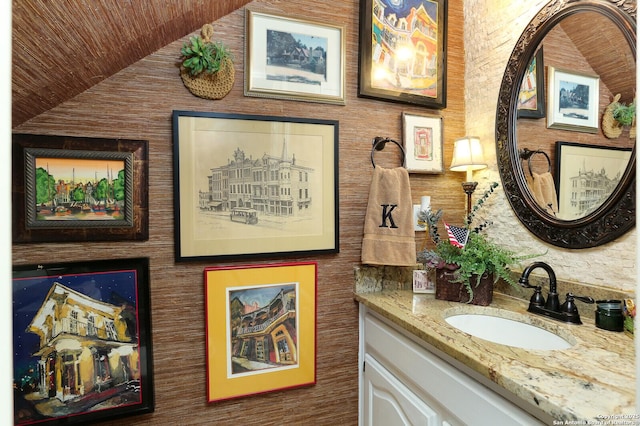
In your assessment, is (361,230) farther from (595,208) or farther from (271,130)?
(595,208)

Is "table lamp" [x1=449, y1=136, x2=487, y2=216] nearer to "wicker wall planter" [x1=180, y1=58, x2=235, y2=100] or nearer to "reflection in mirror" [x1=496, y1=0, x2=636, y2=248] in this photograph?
"reflection in mirror" [x1=496, y1=0, x2=636, y2=248]

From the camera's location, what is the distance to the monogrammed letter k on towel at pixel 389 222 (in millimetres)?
1396

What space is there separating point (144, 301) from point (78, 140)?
60 centimetres

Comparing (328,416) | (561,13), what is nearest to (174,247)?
(328,416)

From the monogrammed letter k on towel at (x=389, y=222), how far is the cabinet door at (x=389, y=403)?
45 cm

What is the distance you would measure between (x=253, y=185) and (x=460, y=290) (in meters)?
0.92

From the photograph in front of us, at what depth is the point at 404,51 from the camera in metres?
1.52

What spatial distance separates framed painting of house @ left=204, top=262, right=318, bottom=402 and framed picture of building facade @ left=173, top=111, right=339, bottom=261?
93mm

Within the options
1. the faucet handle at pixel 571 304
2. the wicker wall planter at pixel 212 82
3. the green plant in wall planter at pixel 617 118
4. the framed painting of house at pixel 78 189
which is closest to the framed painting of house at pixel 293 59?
the wicker wall planter at pixel 212 82

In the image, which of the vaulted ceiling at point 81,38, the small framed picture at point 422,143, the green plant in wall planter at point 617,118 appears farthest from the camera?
the small framed picture at point 422,143

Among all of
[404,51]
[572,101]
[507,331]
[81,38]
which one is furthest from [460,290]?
[81,38]

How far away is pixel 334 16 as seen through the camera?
142 centimetres

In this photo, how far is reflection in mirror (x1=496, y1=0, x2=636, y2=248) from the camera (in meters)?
1.06

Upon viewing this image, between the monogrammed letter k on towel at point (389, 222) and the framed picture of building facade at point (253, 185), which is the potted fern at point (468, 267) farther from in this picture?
the framed picture of building facade at point (253, 185)
